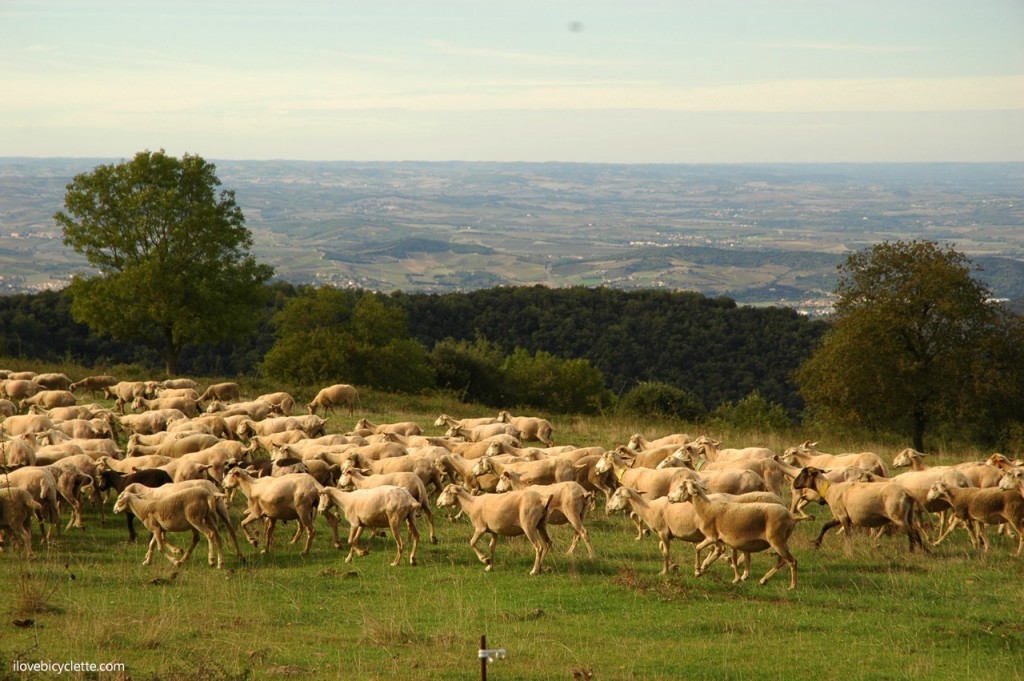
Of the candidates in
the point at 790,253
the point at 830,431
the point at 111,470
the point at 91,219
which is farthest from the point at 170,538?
the point at 790,253

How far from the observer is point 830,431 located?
36.4 meters

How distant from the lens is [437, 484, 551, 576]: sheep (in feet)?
47.6

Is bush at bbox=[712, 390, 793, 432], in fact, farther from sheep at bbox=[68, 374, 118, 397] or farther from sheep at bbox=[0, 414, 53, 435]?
sheep at bbox=[0, 414, 53, 435]

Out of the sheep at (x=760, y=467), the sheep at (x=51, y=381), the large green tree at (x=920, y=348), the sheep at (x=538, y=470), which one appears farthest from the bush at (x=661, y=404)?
the sheep at (x=538, y=470)

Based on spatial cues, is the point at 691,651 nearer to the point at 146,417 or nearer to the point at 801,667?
the point at 801,667

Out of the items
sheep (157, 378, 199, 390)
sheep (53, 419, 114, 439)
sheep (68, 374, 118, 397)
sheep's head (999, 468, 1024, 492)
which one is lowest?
sheep (68, 374, 118, 397)

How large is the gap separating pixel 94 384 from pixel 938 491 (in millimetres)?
27661

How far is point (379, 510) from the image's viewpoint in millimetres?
14977

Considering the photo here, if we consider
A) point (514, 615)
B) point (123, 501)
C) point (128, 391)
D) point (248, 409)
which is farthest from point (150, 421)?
point (514, 615)

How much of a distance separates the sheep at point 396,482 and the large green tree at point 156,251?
2742 cm

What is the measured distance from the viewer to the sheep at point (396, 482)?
16.1 metres

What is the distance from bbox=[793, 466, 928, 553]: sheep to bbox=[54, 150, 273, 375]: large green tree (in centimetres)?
3223

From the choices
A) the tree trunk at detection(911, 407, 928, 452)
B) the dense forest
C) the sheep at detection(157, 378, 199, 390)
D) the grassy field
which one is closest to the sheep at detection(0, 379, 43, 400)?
the sheep at detection(157, 378, 199, 390)

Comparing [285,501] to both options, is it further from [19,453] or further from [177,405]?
[177,405]
